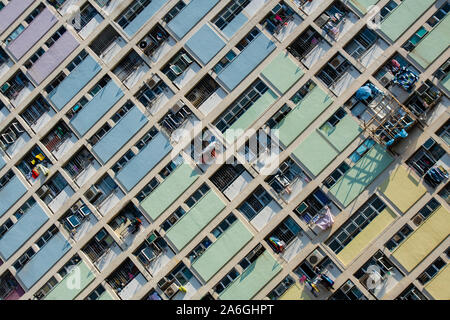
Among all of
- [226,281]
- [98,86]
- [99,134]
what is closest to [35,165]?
[99,134]

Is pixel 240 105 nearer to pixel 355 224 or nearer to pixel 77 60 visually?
pixel 355 224

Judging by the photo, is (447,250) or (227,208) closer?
(447,250)

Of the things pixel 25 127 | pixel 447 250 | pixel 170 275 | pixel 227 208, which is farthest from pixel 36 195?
pixel 447 250

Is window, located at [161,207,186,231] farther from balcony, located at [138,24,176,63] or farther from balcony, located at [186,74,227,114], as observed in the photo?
balcony, located at [138,24,176,63]

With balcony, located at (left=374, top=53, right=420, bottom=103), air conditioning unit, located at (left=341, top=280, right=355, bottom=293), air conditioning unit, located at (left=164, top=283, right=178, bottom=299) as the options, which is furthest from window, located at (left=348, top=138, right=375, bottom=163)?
air conditioning unit, located at (left=164, top=283, right=178, bottom=299)

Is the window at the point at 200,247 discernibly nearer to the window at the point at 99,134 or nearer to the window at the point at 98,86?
the window at the point at 99,134

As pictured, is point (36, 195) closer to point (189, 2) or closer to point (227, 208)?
point (227, 208)

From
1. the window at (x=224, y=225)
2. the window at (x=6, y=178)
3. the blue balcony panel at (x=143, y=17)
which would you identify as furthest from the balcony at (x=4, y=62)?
the window at (x=224, y=225)
